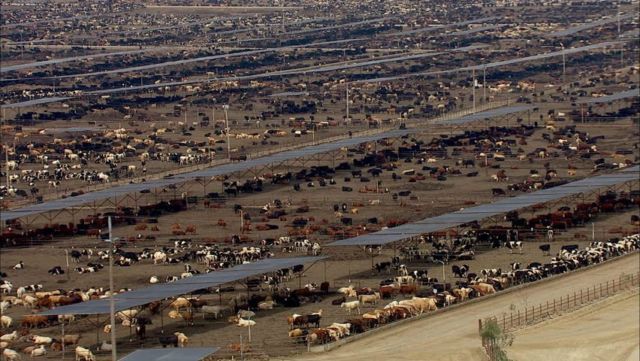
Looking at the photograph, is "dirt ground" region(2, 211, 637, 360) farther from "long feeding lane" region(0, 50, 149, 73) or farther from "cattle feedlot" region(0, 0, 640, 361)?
"long feeding lane" region(0, 50, 149, 73)

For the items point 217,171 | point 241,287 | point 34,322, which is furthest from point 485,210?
point 34,322

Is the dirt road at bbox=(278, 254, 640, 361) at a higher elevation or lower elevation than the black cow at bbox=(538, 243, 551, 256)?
higher

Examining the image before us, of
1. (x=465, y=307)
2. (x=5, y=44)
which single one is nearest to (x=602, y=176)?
(x=465, y=307)

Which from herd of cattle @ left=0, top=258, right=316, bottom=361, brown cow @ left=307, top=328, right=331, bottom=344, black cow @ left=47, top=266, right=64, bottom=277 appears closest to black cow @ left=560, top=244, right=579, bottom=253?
herd of cattle @ left=0, top=258, right=316, bottom=361

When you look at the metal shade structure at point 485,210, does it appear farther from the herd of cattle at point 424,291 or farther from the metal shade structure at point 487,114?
the metal shade structure at point 487,114

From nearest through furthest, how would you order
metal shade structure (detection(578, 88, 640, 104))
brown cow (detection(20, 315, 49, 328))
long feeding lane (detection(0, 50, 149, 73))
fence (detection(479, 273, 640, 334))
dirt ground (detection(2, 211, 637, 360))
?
dirt ground (detection(2, 211, 637, 360)), fence (detection(479, 273, 640, 334)), brown cow (detection(20, 315, 49, 328)), metal shade structure (detection(578, 88, 640, 104)), long feeding lane (detection(0, 50, 149, 73))

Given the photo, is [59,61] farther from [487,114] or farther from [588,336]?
[588,336]
